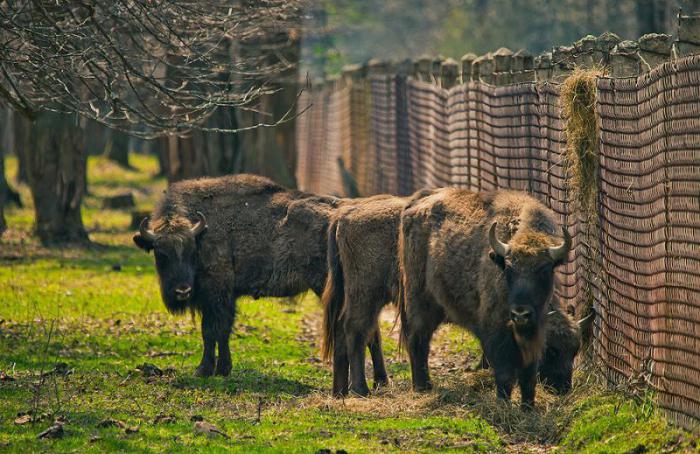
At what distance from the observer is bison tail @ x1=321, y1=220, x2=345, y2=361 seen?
40.0 feet

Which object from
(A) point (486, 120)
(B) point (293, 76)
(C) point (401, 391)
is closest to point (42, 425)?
(C) point (401, 391)

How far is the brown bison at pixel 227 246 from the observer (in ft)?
A: 41.9

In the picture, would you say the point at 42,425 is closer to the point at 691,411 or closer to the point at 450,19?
the point at 691,411

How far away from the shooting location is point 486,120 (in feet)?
49.0

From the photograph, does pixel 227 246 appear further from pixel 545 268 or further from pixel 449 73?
pixel 449 73

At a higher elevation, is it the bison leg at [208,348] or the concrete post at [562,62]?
the concrete post at [562,62]

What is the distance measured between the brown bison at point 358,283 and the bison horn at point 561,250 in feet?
7.63

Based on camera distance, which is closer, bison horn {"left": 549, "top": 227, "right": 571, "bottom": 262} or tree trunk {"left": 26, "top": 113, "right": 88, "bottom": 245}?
bison horn {"left": 549, "top": 227, "right": 571, "bottom": 262}

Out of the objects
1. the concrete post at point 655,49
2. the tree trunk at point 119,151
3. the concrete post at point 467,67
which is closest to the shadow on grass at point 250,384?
the concrete post at point 655,49

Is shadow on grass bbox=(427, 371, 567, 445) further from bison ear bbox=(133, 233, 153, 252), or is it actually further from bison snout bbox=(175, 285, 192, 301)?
bison ear bbox=(133, 233, 153, 252)

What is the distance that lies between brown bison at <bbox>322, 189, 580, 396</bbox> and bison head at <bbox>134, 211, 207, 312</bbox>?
1.47 m

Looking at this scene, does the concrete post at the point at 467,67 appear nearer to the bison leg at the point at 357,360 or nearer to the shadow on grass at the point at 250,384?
the bison leg at the point at 357,360

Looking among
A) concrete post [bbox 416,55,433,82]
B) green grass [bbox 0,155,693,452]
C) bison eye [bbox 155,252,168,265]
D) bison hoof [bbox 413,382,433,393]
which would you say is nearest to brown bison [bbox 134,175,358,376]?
bison eye [bbox 155,252,168,265]

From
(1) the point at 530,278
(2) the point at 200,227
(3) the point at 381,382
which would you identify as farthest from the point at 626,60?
(2) the point at 200,227
